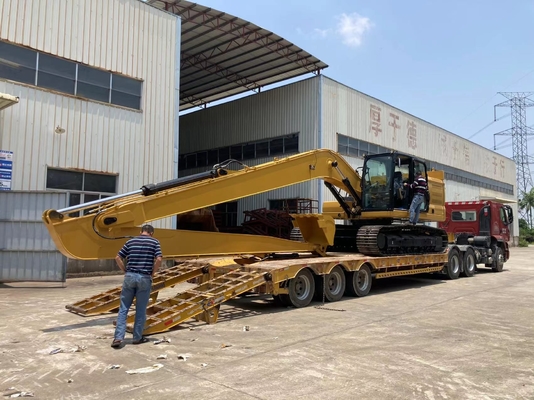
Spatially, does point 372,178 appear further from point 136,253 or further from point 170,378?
point 170,378

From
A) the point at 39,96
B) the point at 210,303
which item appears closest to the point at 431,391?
the point at 210,303

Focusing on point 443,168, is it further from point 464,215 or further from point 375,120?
point 464,215

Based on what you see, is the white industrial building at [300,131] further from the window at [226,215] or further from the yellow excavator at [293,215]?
the yellow excavator at [293,215]

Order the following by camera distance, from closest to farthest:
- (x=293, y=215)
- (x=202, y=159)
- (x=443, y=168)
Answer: (x=293, y=215) → (x=202, y=159) → (x=443, y=168)

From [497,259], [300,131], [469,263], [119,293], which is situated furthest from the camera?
[300,131]

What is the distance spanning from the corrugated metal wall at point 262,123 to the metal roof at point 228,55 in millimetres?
1363

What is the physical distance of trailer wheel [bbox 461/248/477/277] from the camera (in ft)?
52.6

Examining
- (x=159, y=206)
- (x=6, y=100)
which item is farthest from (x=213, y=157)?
(x=159, y=206)

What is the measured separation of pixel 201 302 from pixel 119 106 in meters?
10.4

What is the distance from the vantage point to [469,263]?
53.5ft

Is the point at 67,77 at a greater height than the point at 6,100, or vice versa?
the point at 67,77

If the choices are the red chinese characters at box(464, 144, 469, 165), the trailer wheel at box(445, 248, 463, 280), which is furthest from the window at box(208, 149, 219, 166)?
the red chinese characters at box(464, 144, 469, 165)

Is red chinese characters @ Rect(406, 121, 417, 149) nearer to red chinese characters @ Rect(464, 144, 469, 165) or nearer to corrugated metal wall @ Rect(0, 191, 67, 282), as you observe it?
red chinese characters @ Rect(464, 144, 469, 165)

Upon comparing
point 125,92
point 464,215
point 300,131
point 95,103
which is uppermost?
point 300,131
